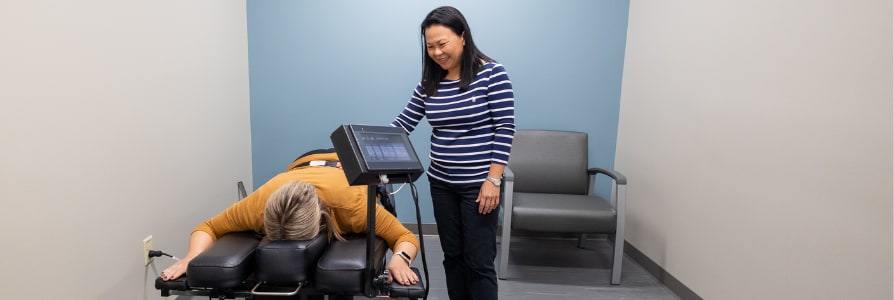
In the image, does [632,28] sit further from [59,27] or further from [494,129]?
[59,27]

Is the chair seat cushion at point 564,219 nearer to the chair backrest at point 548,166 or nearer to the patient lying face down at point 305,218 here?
the chair backrest at point 548,166

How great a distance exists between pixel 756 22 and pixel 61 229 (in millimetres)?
2385

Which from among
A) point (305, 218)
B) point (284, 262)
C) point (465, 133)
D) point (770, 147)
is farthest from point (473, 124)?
point (770, 147)

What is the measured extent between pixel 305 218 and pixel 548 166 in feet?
5.68

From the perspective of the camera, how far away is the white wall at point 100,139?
114 cm

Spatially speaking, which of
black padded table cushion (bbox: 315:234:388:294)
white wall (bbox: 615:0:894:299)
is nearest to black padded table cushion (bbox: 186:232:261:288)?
black padded table cushion (bbox: 315:234:388:294)

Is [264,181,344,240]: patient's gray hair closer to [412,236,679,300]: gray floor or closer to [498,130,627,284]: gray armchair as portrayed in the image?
[412,236,679,300]: gray floor

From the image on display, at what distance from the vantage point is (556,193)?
2.63 m

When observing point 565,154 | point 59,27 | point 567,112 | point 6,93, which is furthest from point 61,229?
point 567,112

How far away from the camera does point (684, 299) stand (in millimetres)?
2102

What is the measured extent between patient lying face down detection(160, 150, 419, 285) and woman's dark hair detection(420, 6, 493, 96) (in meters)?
0.42

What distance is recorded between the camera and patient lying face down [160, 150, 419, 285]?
1170mm

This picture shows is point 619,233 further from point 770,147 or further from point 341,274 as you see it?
point 341,274

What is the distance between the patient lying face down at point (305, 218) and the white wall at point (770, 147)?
1267 millimetres
